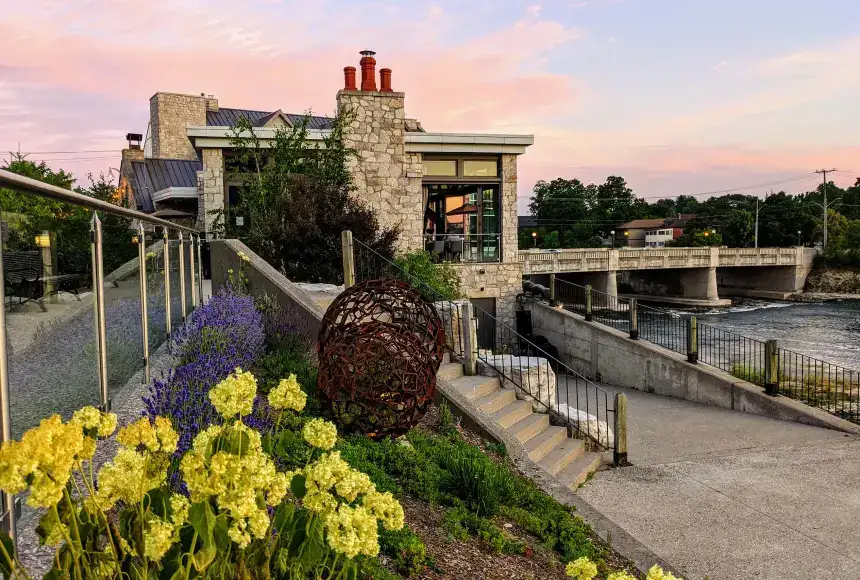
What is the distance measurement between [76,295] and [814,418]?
10.8 meters

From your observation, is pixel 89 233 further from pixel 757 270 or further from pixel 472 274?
pixel 757 270

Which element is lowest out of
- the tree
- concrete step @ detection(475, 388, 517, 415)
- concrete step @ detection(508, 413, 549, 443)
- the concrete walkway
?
the concrete walkway

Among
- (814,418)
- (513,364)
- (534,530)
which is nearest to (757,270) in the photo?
(814,418)

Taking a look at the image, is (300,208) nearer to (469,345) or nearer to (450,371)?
(469,345)

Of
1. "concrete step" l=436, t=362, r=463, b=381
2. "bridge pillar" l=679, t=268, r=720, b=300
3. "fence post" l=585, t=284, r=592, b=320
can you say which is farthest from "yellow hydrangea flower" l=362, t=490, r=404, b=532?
"bridge pillar" l=679, t=268, r=720, b=300

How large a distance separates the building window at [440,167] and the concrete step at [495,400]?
11044mm

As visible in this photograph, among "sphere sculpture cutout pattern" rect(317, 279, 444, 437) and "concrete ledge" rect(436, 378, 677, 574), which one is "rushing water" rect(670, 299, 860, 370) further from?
"sphere sculpture cutout pattern" rect(317, 279, 444, 437)

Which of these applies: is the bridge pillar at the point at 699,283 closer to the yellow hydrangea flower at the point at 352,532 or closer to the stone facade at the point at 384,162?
the stone facade at the point at 384,162

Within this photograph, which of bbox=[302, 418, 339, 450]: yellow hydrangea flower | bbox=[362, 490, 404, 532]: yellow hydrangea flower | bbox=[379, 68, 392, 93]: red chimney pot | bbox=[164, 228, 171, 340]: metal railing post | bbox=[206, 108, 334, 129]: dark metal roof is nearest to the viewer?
bbox=[362, 490, 404, 532]: yellow hydrangea flower

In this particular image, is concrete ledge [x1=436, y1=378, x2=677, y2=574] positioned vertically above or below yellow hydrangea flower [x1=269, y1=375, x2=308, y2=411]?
below

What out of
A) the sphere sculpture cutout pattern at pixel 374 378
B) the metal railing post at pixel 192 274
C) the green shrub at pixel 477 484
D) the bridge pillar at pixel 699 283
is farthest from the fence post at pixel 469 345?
the bridge pillar at pixel 699 283

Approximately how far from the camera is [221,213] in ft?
54.3

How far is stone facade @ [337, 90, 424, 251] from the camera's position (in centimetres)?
1752

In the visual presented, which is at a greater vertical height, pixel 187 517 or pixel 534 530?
pixel 187 517
